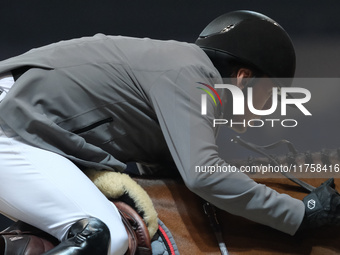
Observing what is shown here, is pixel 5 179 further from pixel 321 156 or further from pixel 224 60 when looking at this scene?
pixel 321 156

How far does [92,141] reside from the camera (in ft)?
4.65

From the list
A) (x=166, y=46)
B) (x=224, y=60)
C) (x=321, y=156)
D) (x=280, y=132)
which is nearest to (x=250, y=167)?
(x=321, y=156)

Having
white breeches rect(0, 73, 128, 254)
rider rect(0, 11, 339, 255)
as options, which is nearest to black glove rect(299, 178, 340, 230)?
rider rect(0, 11, 339, 255)

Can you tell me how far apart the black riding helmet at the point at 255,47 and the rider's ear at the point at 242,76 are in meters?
0.02

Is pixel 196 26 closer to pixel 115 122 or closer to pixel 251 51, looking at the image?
pixel 251 51

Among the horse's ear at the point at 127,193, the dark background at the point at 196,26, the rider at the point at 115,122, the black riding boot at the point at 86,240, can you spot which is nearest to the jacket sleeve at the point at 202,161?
the rider at the point at 115,122

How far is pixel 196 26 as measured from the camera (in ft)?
7.06

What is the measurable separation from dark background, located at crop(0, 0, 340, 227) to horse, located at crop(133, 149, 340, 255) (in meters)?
→ 0.54

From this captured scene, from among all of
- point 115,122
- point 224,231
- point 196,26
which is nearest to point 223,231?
point 224,231

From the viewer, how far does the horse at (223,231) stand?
139 cm

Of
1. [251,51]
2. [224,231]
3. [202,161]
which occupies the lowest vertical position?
[224,231]

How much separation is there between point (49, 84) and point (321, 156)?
716 mm

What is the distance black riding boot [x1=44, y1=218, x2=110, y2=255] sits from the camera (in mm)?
1148

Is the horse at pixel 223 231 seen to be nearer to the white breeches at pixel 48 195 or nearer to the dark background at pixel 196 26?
the white breeches at pixel 48 195
